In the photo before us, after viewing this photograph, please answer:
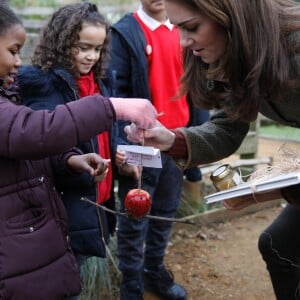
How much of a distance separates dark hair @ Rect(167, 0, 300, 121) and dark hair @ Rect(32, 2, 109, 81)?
2.22 feet

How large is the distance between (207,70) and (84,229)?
85 cm

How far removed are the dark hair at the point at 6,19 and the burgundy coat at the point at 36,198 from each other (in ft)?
0.72

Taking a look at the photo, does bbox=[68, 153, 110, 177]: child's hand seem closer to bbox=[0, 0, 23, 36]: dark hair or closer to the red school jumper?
bbox=[0, 0, 23, 36]: dark hair

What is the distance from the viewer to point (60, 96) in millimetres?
2275

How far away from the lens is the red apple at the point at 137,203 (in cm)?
200

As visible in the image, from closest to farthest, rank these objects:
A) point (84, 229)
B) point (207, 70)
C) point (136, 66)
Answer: point (207, 70) < point (84, 229) < point (136, 66)

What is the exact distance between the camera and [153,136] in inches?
83.4

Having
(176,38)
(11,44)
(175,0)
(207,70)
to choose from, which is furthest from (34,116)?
(176,38)

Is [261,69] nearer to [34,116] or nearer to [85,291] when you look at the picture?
[34,116]

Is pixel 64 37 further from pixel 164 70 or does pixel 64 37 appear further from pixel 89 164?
pixel 164 70

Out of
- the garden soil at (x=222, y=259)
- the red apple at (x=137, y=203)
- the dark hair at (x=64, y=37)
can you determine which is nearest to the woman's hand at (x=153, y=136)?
the red apple at (x=137, y=203)

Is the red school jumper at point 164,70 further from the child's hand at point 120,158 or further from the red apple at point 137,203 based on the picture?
the red apple at point 137,203

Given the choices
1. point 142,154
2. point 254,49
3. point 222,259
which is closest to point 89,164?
point 142,154

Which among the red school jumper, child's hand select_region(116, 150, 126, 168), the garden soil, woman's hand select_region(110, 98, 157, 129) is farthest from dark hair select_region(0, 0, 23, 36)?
the garden soil
